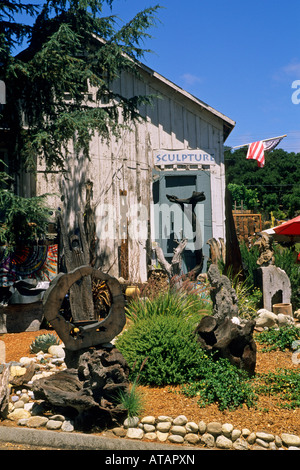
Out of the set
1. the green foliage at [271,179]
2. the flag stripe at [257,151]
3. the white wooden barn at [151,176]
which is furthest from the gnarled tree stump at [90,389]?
the green foliage at [271,179]

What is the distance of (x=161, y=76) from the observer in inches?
505

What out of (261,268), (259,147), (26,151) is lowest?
(261,268)

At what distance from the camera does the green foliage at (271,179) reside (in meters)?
51.3

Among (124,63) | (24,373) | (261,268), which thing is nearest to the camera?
(24,373)

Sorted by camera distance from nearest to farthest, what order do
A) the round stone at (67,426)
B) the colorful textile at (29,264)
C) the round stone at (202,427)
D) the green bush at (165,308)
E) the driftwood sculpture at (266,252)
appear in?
1. the round stone at (202,427)
2. the round stone at (67,426)
3. the green bush at (165,308)
4. the driftwood sculpture at (266,252)
5. the colorful textile at (29,264)

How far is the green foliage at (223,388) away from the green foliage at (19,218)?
17.7 feet

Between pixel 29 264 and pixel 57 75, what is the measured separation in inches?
167

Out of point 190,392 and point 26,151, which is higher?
point 26,151

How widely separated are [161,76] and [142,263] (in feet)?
17.3

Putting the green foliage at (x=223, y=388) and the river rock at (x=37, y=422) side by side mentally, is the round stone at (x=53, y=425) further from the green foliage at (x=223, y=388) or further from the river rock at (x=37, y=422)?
the green foliage at (x=223, y=388)

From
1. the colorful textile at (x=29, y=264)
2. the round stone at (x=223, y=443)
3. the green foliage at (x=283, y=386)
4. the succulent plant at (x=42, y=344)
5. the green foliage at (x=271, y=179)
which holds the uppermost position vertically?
the green foliage at (x=271, y=179)

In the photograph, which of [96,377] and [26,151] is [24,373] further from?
[26,151]
